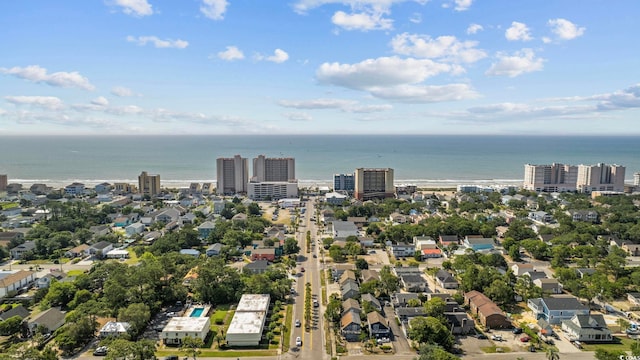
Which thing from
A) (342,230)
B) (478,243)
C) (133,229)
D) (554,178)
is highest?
(554,178)

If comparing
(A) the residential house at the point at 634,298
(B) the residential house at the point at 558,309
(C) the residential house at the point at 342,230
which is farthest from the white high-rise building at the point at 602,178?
(B) the residential house at the point at 558,309

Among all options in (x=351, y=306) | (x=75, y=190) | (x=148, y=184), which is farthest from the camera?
(x=75, y=190)

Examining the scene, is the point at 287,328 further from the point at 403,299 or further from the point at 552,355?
the point at 552,355

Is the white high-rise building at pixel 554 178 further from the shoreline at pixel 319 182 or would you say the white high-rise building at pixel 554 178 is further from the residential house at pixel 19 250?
the residential house at pixel 19 250

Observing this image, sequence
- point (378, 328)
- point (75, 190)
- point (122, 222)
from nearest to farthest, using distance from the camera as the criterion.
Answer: point (378, 328), point (122, 222), point (75, 190)

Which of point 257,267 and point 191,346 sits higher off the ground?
point 257,267

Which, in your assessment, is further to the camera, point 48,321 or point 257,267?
point 257,267

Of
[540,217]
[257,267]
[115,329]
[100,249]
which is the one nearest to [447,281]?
[257,267]
